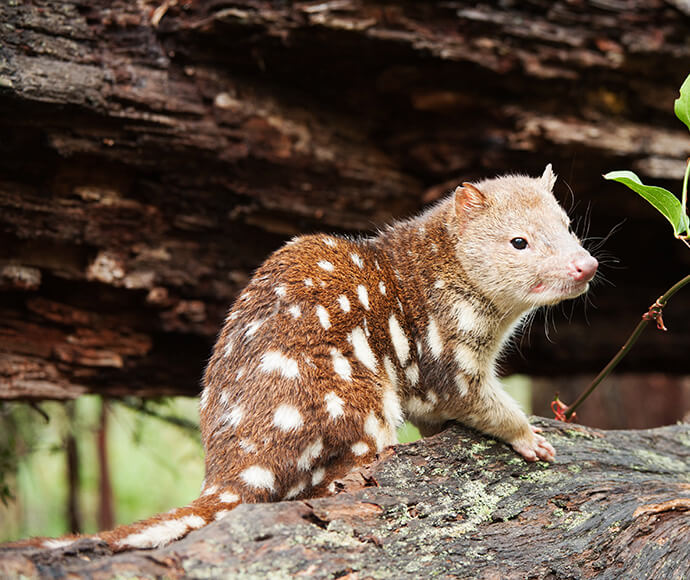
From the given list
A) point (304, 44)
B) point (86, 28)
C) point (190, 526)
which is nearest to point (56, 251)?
point (86, 28)

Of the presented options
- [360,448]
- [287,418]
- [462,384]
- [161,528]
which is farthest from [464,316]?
[161,528]

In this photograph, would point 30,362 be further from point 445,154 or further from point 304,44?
point 445,154

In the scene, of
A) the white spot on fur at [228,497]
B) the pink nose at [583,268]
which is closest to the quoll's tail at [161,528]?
the white spot on fur at [228,497]

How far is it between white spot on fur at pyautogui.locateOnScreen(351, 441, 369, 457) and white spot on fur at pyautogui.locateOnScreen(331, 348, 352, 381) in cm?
30

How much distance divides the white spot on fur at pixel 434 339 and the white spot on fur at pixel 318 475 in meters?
0.97

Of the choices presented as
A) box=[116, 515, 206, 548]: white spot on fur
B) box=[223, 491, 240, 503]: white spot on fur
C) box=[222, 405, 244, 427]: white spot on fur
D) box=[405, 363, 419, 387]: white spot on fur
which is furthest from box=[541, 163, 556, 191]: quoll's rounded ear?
box=[116, 515, 206, 548]: white spot on fur

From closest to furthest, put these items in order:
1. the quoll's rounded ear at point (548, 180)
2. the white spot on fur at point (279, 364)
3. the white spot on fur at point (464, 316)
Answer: the white spot on fur at point (279, 364) → the white spot on fur at point (464, 316) → the quoll's rounded ear at point (548, 180)

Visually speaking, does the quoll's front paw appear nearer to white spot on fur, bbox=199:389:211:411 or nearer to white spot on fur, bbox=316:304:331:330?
white spot on fur, bbox=316:304:331:330

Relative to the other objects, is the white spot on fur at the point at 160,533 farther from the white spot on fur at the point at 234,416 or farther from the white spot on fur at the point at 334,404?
the white spot on fur at the point at 334,404

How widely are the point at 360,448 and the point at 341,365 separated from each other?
0.39 m

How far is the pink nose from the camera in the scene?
11.1 ft

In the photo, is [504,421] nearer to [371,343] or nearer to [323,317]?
[371,343]

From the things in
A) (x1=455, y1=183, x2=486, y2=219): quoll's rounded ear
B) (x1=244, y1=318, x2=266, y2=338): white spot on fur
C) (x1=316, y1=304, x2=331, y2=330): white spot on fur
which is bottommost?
(x1=244, y1=318, x2=266, y2=338): white spot on fur

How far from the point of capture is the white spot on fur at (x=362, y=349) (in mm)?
3290
